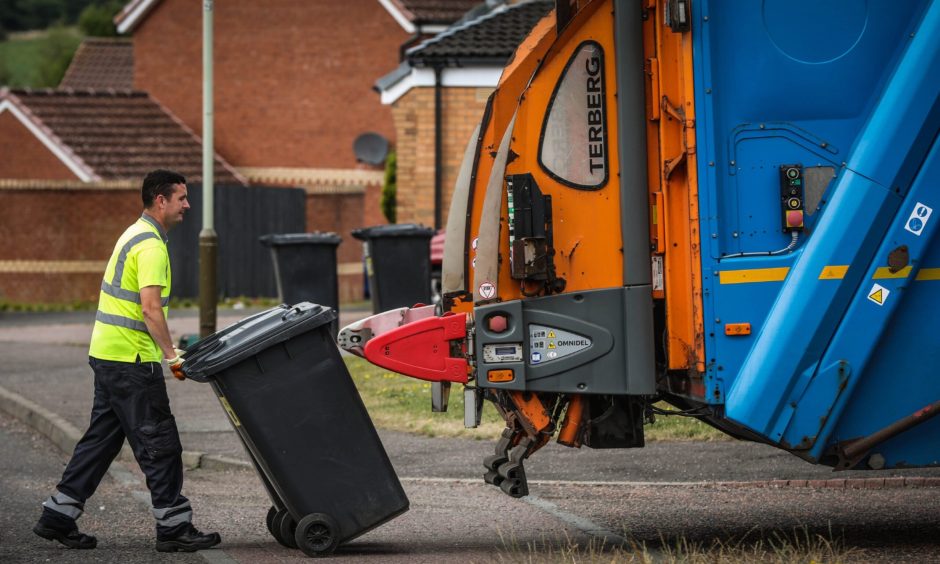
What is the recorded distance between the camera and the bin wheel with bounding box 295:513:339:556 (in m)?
Result: 6.79

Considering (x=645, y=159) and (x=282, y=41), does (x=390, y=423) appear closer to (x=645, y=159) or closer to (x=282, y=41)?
(x=645, y=159)

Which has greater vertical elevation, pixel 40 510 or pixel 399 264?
pixel 399 264

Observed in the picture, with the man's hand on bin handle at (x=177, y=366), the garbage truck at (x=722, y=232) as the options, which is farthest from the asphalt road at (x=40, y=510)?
the garbage truck at (x=722, y=232)

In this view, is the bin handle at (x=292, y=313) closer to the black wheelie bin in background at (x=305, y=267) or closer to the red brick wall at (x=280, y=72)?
the black wheelie bin in background at (x=305, y=267)

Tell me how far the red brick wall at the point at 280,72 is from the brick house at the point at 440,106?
32.4 feet

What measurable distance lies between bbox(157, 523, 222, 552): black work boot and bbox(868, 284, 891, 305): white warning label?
125 inches

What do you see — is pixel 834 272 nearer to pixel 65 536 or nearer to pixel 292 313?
pixel 292 313

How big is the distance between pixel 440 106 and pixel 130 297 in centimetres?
1318

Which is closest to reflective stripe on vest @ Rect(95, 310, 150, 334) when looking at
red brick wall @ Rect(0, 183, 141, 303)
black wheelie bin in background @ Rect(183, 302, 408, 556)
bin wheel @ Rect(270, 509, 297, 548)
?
black wheelie bin in background @ Rect(183, 302, 408, 556)

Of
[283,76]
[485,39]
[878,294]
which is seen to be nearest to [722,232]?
[878,294]

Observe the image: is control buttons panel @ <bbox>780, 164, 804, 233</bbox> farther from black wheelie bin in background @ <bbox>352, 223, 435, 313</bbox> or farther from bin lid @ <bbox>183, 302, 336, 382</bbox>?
black wheelie bin in background @ <bbox>352, 223, 435, 313</bbox>

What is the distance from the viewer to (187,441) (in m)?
10.7

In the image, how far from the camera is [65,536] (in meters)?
7.14

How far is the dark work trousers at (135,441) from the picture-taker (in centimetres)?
707
